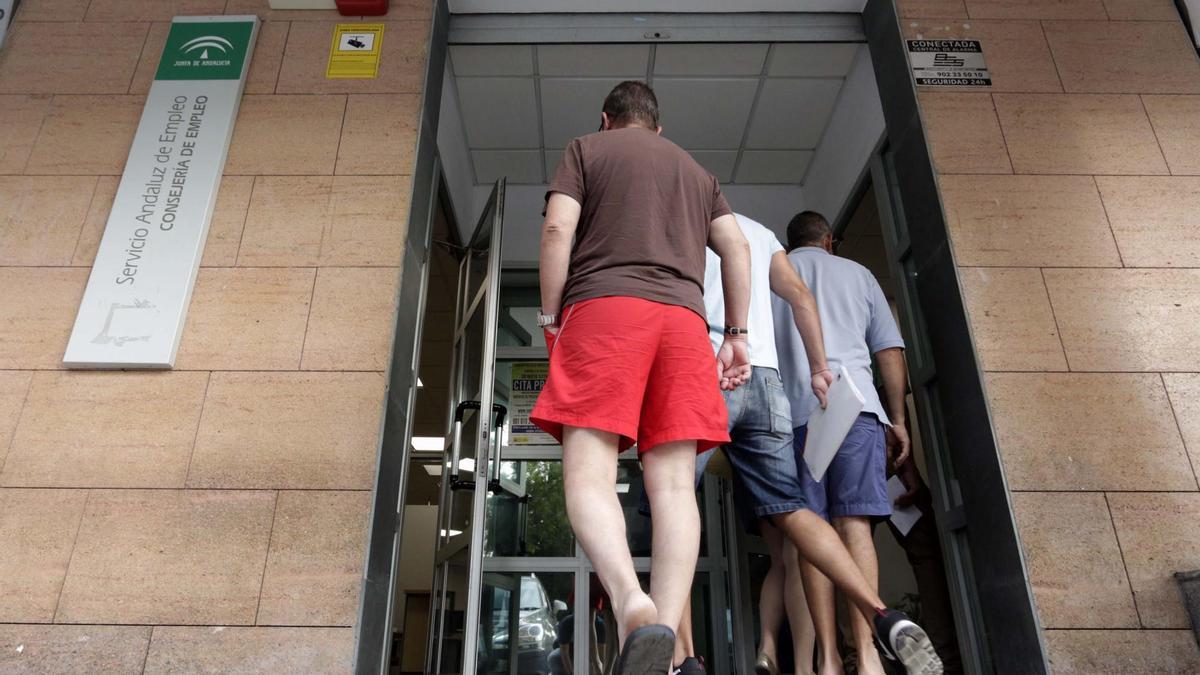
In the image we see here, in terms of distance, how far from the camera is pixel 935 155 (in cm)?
317

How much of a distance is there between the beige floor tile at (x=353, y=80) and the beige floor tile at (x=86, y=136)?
658 mm

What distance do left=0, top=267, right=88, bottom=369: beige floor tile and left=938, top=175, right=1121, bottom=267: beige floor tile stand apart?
Answer: 3.37m

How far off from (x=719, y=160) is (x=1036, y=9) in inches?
86.6

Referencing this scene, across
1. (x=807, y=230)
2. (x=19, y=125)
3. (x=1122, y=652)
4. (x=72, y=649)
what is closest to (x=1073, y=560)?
(x=1122, y=652)

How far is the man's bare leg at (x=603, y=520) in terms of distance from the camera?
4.84 ft

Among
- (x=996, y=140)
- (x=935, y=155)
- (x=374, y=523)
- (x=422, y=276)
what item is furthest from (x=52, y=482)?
(x=996, y=140)

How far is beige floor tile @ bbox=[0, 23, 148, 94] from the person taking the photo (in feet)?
11.0

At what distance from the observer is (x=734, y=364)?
212 cm

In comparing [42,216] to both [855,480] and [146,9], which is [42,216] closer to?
[146,9]

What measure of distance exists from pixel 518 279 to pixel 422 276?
2013 mm

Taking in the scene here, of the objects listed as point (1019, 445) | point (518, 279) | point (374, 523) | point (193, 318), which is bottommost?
point (374, 523)

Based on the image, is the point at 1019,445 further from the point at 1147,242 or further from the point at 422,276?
the point at 422,276

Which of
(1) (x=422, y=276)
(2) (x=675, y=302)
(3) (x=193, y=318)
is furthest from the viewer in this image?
(1) (x=422, y=276)

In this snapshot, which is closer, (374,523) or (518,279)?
(374,523)
